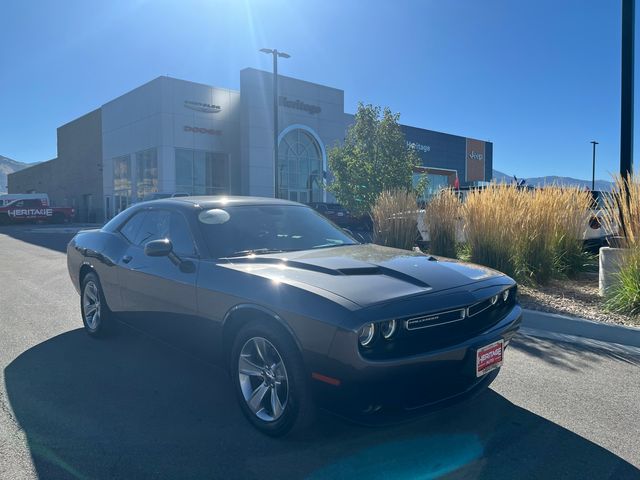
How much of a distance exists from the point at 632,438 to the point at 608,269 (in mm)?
3708

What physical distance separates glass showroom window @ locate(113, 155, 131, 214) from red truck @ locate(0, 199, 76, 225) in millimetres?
4139

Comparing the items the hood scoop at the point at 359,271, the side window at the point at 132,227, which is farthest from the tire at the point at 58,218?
the hood scoop at the point at 359,271

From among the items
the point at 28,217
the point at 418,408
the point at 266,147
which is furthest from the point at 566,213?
the point at 28,217

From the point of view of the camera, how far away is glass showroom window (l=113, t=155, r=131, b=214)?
3566 cm

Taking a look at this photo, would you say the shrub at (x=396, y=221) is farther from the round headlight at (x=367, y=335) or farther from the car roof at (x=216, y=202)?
the round headlight at (x=367, y=335)

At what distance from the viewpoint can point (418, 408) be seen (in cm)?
269

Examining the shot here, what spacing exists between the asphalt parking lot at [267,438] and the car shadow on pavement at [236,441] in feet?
0.03

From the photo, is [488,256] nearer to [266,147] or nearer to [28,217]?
[266,147]

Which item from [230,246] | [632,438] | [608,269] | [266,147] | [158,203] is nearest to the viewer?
[632,438]

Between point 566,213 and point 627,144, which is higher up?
point 627,144

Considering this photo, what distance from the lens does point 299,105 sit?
34.8 meters

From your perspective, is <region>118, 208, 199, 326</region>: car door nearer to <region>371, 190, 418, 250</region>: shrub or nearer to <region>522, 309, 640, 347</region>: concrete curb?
<region>522, 309, 640, 347</region>: concrete curb

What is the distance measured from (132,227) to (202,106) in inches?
1147

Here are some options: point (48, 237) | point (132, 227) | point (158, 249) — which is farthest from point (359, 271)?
point (48, 237)
